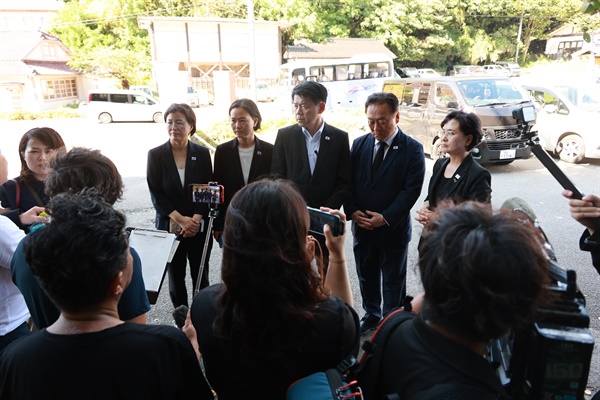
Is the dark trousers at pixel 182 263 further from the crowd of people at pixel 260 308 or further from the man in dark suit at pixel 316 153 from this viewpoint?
the crowd of people at pixel 260 308

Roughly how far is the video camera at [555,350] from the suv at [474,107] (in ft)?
23.8

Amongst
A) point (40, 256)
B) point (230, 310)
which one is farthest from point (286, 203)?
point (40, 256)

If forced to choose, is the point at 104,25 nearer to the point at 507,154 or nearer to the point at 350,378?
the point at 507,154

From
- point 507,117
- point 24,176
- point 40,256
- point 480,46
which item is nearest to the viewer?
point 40,256

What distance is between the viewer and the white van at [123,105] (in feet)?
63.9

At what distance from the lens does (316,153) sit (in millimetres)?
3275

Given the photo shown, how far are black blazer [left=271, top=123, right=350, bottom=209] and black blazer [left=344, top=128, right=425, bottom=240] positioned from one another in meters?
0.12

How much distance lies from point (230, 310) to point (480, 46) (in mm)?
A: 42682

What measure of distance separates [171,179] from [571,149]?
9104mm

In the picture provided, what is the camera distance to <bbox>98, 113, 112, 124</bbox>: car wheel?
19.8 meters

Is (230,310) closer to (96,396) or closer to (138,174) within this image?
(96,396)

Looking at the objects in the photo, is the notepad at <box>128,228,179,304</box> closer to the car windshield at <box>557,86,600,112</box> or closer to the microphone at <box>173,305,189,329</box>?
the microphone at <box>173,305,189,329</box>

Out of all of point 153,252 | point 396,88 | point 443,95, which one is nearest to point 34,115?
point 396,88

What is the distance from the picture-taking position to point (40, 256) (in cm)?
116
